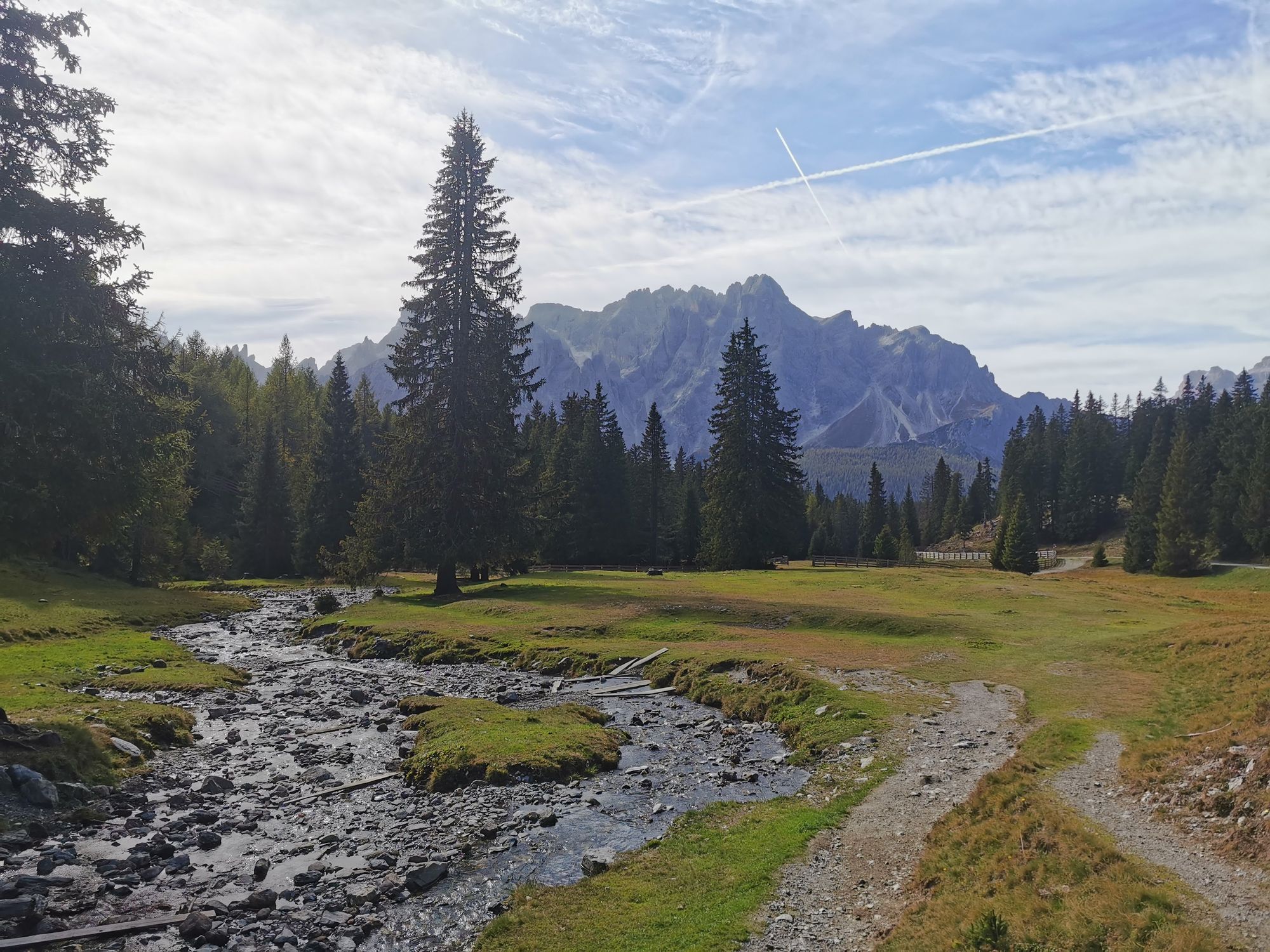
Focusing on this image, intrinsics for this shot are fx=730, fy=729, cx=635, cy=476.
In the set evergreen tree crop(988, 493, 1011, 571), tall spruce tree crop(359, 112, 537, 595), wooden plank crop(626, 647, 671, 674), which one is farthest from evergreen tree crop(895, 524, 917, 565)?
wooden plank crop(626, 647, 671, 674)

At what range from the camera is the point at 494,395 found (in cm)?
4972

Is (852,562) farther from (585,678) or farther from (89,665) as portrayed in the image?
(89,665)

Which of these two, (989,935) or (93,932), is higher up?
(989,935)

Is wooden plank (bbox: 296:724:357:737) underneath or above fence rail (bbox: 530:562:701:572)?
above

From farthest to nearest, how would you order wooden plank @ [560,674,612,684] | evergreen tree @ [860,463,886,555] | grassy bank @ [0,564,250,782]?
evergreen tree @ [860,463,886,555] → wooden plank @ [560,674,612,684] → grassy bank @ [0,564,250,782]

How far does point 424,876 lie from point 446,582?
38994 mm

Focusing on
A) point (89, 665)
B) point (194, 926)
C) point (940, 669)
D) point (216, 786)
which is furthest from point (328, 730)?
point (940, 669)

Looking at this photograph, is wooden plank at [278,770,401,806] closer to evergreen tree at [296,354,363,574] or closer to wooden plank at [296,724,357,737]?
wooden plank at [296,724,357,737]

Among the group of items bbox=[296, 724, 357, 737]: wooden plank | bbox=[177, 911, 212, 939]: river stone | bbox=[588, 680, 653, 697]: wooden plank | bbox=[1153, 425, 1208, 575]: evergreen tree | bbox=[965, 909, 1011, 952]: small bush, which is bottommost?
bbox=[588, 680, 653, 697]: wooden plank

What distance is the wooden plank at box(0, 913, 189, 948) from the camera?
32.2 feet

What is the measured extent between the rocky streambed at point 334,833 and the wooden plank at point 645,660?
18.8ft

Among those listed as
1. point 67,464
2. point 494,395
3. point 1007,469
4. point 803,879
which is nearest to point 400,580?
point 494,395

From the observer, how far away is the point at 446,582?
50.0 m

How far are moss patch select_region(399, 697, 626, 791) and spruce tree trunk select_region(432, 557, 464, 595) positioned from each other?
2613 cm
